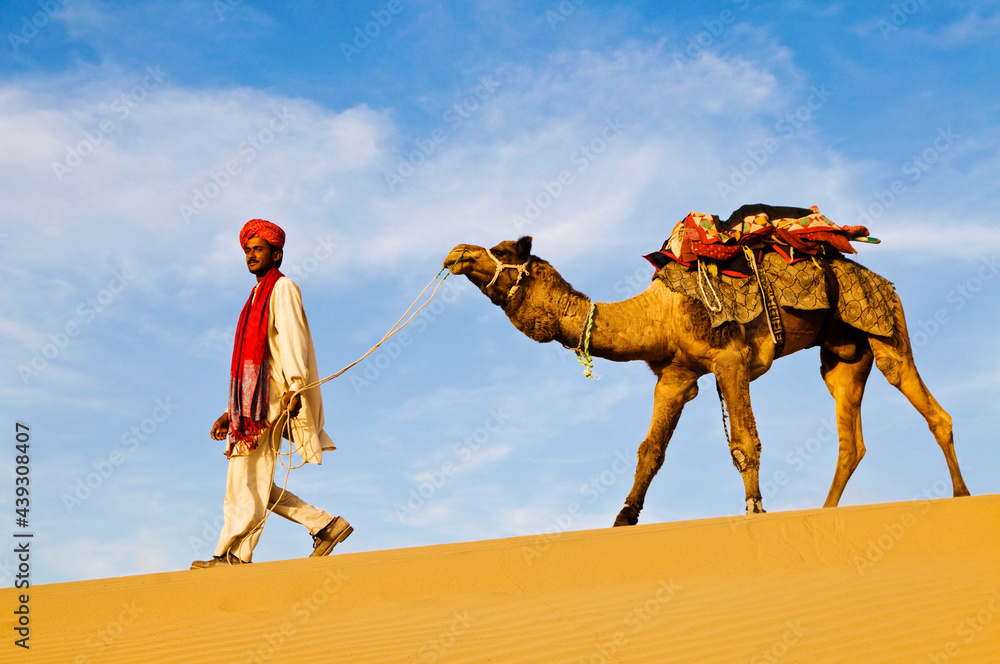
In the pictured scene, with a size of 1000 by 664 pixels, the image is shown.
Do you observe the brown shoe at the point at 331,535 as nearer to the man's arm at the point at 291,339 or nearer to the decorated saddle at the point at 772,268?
the man's arm at the point at 291,339

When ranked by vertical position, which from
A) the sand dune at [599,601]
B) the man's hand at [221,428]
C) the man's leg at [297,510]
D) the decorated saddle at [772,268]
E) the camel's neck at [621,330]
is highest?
the decorated saddle at [772,268]

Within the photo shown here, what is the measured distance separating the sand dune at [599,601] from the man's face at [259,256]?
2.41 m

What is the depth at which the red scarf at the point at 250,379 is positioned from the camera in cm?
797

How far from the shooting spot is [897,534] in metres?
7.21

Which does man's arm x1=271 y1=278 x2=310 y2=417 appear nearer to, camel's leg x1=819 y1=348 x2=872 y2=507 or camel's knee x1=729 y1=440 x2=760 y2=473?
camel's knee x1=729 y1=440 x2=760 y2=473

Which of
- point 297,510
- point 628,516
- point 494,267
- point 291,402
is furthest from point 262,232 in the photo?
point 628,516

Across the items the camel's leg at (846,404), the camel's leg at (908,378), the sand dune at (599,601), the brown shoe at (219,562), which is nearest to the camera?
the sand dune at (599,601)

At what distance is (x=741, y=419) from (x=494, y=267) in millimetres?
2318

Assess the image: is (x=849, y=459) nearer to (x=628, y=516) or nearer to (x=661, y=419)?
(x=661, y=419)

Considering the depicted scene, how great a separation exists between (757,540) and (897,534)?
977 millimetres

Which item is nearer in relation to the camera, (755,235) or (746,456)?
(746,456)

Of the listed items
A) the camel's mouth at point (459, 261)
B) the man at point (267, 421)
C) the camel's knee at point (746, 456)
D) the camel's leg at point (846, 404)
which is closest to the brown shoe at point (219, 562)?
the man at point (267, 421)

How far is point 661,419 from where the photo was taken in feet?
29.7

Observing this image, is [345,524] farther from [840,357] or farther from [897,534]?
[840,357]
